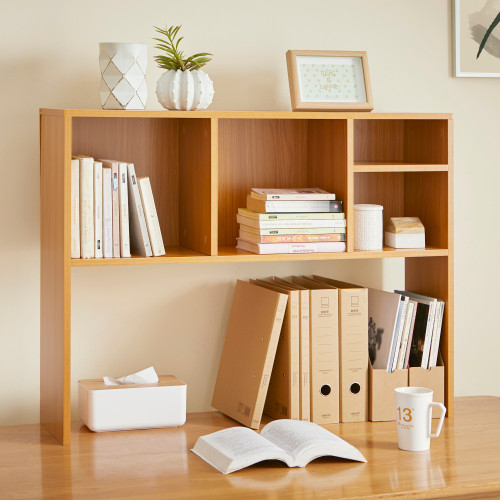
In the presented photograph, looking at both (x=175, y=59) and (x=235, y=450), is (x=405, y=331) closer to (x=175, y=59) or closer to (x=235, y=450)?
(x=235, y=450)

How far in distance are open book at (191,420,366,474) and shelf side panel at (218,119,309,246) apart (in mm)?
602

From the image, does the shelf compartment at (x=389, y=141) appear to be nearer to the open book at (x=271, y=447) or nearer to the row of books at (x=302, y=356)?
the row of books at (x=302, y=356)

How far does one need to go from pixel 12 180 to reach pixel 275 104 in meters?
0.74

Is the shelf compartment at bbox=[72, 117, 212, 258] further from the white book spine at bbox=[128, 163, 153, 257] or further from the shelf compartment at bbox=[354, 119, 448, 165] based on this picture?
the shelf compartment at bbox=[354, 119, 448, 165]

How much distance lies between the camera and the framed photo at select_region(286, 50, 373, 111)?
217 centimetres

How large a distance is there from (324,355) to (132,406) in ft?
1.63

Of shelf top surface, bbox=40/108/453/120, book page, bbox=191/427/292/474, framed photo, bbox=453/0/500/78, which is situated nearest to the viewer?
book page, bbox=191/427/292/474

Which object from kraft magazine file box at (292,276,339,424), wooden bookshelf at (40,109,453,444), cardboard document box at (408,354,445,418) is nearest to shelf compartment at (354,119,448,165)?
wooden bookshelf at (40,109,453,444)

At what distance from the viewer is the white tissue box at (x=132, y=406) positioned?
208 centimetres

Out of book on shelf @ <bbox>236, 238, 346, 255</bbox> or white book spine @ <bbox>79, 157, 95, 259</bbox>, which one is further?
book on shelf @ <bbox>236, 238, 346, 255</bbox>

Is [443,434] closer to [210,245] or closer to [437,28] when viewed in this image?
[210,245]

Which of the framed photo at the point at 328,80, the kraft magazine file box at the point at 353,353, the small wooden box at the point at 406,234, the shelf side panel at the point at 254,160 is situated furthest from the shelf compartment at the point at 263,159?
the kraft magazine file box at the point at 353,353

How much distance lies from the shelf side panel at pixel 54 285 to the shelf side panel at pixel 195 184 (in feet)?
1.14

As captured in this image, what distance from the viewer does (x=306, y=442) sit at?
1.86 meters
